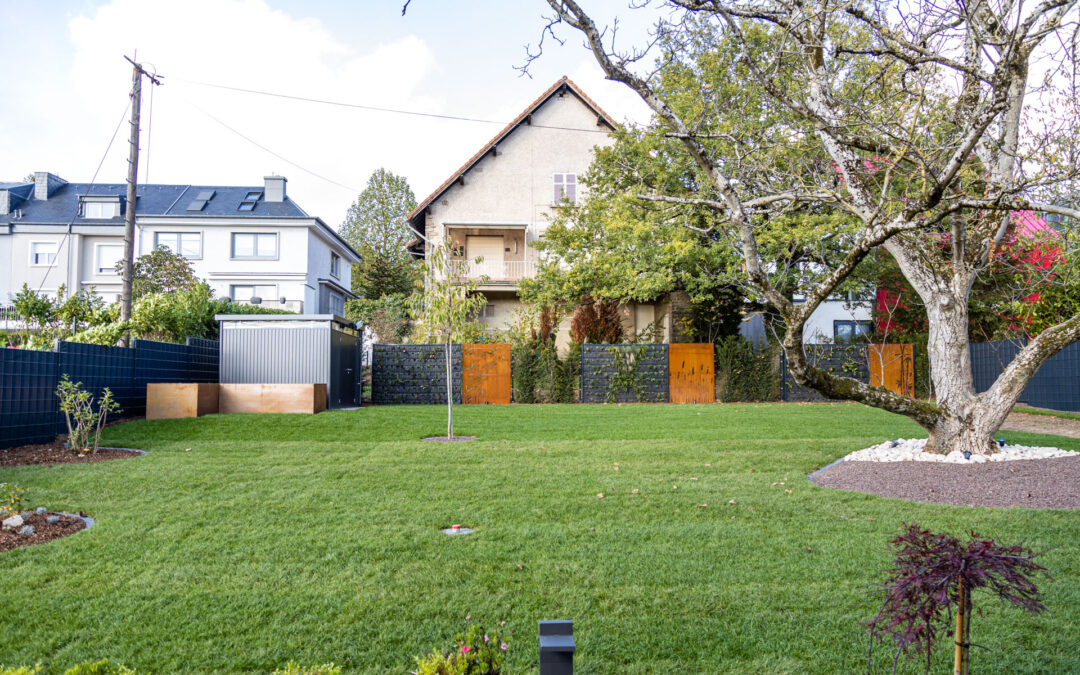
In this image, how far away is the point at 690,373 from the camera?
18.2 meters

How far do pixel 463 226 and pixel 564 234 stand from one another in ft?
16.3

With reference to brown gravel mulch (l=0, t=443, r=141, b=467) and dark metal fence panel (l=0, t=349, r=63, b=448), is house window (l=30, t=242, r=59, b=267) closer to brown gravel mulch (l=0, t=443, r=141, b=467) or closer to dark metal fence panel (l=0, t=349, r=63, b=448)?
dark metal fence panel (l=0, t=349, r=63, b=448)

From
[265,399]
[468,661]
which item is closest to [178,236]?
[265,399]

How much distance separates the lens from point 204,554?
14.3ft

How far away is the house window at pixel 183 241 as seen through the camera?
2920 centimetres

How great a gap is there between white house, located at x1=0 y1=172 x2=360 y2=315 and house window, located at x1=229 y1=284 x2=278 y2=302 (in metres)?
0.05

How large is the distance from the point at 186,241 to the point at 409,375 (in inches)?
695

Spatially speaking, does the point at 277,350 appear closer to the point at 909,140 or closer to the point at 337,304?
the point at 909,140

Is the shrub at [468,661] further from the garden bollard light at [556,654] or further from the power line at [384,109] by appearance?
the power line at [384,109]

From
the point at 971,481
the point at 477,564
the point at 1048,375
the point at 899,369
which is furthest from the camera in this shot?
the point at 899,369

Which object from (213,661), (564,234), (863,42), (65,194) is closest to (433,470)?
(213,661)

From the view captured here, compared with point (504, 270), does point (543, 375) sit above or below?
below

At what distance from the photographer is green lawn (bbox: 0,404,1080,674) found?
10.1 feet

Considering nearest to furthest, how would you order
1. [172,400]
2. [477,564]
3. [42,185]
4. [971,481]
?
1. [477,564]
2. [971,481]
3. [172,400]
4. [42,185]
